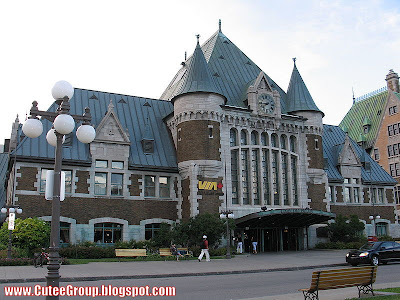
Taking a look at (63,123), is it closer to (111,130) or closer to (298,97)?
(111,130)

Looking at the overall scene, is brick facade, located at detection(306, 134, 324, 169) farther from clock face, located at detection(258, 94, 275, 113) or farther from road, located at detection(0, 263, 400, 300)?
→ road, located at detection(0, 263, 400, 300)

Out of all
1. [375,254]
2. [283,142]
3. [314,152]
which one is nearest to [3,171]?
[283,142]

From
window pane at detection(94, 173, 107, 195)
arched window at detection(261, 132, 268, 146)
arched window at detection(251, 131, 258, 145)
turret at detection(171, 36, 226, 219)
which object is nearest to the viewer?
window pane at detection(94, 173, 107, 195)

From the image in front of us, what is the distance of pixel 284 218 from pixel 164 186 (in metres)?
10.4

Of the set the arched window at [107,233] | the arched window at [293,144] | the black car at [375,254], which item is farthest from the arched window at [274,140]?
the black car at [375,254]

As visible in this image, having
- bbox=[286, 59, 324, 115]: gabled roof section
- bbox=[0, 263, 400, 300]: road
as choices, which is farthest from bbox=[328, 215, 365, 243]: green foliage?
bbox=[0, 263, 400, 300]: road

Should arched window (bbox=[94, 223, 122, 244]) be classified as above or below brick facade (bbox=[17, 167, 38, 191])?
below

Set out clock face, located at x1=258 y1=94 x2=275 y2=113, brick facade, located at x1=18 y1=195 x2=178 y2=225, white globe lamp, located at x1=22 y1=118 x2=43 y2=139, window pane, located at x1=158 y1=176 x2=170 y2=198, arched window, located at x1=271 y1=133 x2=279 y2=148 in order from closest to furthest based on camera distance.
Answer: white globe lamp, located at x1=22 y1=118 x2=43 y2=139 < brick facade, located at x1=18 y1=195 x2=178 y2=225 < window pane, located at x1=158 y1=176 x2=170 y2=198 < clock face, located at x1=258 y1=94 x2=275 y2=113 < arched window, located at x1=271 y1=133 x2=279 y2=148

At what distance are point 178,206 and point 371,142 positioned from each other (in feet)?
141

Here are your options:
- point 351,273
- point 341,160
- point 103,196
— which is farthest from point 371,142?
point 351,273

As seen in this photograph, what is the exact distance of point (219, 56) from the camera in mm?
44219

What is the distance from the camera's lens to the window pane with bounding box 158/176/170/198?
35.5 m

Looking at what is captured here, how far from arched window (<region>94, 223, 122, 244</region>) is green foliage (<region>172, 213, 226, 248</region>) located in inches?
183

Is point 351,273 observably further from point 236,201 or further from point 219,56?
point 219,56
